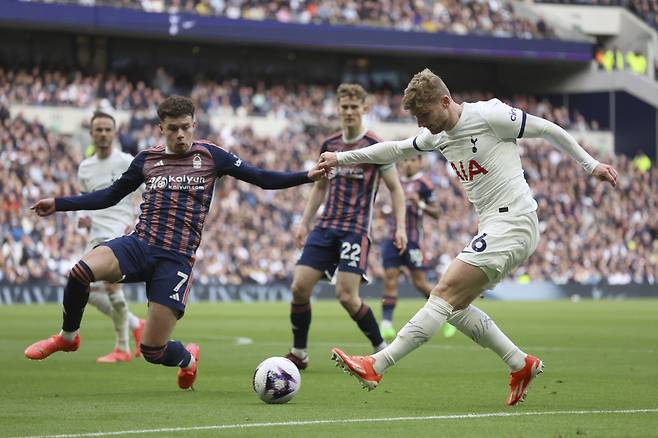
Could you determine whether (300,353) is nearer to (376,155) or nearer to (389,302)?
(376,155)

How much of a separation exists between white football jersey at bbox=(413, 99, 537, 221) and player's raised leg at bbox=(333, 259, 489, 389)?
1.67 ft

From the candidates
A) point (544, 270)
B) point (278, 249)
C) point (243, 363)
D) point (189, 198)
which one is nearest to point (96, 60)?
point (278, 249)

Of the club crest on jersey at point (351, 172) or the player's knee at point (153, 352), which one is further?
the club crest on jersey at point (351, 172)

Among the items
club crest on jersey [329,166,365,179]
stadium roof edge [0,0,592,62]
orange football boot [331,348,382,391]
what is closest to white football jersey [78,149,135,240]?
club crest on jersey [329,166,365,179]

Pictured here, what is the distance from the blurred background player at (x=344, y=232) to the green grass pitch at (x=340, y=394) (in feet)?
2.02

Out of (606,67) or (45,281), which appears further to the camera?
(606,67)

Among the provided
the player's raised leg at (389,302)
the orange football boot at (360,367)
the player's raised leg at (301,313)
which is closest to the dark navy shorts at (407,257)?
the player's raised leg at (389,302)

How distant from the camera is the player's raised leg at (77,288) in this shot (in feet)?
31.1

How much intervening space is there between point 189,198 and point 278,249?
27.3 metres

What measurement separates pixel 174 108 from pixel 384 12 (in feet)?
131

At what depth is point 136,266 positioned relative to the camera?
9.63 m

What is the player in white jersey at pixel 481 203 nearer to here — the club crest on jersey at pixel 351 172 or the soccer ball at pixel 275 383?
the soccer ball at pixel 275 383

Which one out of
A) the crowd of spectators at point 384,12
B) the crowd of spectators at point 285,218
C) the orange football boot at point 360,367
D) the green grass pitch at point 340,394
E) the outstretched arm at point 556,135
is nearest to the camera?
the green grass pitch at point 340,394

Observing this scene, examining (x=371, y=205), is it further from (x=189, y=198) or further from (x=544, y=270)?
(x=544, y=270)
